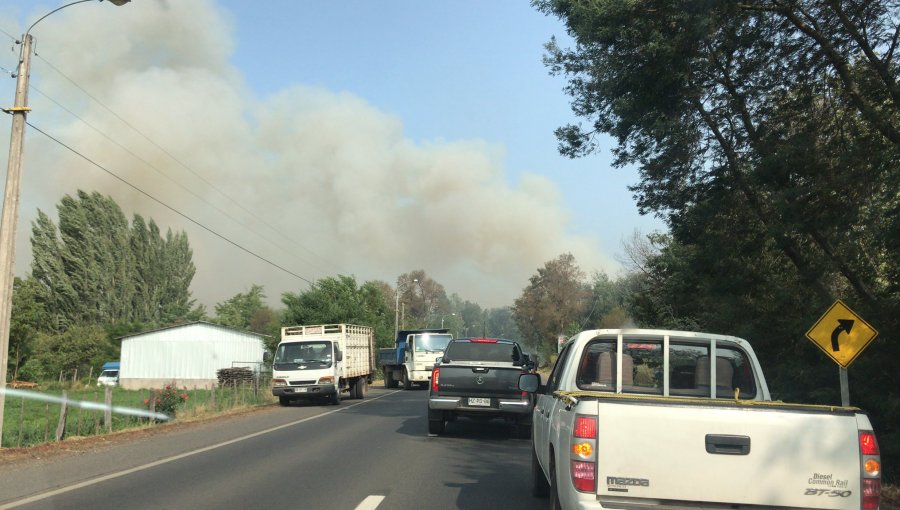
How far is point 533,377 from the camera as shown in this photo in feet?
27.2

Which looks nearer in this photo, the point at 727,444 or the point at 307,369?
the point at 727,444

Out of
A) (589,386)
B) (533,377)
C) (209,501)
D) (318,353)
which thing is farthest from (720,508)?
(318,353)

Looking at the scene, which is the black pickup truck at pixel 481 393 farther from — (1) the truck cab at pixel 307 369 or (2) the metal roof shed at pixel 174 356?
(2) the metal roof shed at pixel 174 356

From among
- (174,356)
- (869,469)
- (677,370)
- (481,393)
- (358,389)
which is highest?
(174,356)

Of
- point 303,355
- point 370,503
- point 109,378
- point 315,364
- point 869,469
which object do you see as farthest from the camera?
point 109,378

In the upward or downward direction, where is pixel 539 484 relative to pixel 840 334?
downward

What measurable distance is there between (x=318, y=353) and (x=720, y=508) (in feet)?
73.2

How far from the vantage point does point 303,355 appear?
26.0m

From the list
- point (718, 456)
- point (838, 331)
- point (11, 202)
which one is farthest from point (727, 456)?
point (11, 202)

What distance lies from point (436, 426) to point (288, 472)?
17.3ft

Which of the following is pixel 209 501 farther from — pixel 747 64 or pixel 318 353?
Result: pixel 318 353

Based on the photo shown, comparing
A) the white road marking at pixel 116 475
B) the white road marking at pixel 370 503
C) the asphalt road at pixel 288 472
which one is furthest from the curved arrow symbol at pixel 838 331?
the white road marking at pixel 116 475

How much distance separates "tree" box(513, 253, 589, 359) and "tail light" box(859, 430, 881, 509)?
240ft

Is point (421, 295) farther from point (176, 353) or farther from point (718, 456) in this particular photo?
point (718, 456)
